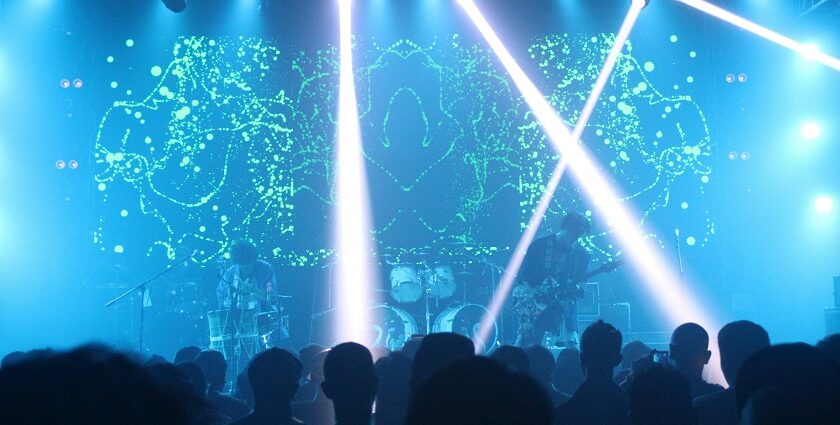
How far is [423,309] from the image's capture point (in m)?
10.7

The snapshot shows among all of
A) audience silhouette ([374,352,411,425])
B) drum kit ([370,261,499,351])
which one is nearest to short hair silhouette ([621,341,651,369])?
audience silhouette ([374,352,411,425])

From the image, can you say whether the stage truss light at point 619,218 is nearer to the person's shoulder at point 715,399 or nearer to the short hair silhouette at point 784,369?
the person's shoulder at point 715,399

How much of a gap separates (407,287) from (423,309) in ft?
1.25

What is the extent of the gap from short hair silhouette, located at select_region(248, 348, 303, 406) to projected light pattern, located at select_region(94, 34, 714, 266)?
354 inches

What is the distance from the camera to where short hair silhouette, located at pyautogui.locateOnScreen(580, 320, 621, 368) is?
11.7 ft

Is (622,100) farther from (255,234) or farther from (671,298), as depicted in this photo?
(255,234)

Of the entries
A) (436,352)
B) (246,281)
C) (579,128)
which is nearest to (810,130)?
(579,128)

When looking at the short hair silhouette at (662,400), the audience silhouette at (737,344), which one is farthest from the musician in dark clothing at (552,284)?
the short hair silhouette at (662,400)

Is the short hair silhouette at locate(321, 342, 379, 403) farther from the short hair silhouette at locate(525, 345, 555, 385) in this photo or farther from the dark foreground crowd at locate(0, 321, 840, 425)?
the short hair silhouette at locate(525, 345, 555, 385)

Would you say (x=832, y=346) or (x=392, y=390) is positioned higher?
(x=832, y=346)

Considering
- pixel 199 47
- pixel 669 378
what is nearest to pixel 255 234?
pixel 199 47

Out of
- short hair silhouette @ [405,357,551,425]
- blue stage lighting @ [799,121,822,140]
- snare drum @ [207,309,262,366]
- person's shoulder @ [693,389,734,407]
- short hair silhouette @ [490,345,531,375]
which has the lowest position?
snare drum @ [207,309,262,366]

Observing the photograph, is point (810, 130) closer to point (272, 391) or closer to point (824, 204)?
point (824, 204)

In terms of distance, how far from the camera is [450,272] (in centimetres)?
1092
